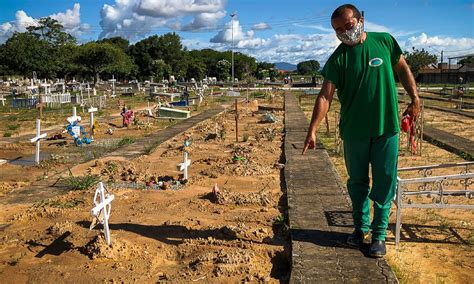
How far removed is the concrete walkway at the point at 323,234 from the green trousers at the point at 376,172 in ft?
1.08

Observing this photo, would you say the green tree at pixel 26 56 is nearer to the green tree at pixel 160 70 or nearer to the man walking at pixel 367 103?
the green tree at pixel 160 70

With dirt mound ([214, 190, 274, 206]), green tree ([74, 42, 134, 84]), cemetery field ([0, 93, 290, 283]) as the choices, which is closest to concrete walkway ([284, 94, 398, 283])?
cemetery field ([0, 93, 290, 283])

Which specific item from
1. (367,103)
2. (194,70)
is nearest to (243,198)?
(367,103)

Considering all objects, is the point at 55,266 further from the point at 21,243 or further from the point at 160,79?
the point at 160,79

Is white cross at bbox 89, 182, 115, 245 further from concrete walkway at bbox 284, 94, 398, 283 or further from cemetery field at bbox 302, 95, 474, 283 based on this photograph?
cemetery field at bbox 302, 95, 474, 283

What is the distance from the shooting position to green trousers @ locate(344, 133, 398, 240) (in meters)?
3.82

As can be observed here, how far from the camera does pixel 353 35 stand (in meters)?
3.68

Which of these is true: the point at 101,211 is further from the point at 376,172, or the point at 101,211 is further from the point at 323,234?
the point at 376,172

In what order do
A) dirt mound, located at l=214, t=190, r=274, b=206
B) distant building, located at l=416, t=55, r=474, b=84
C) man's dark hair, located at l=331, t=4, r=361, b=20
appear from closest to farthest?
man's dark hair, located at l=331, t=4, r=361, b=20, dirt mound, located at l=214, t=190, r=274, b=206, distant building, located at l=416, t=55, r=474, b=84

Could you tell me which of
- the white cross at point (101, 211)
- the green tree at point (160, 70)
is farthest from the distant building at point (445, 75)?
the white cross at point (101, 211)

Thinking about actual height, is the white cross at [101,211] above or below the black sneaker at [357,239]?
above

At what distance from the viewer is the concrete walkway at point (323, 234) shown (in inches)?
140

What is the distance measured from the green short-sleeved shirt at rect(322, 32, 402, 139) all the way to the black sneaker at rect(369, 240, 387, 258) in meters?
0.87

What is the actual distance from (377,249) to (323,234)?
0.67 metres
